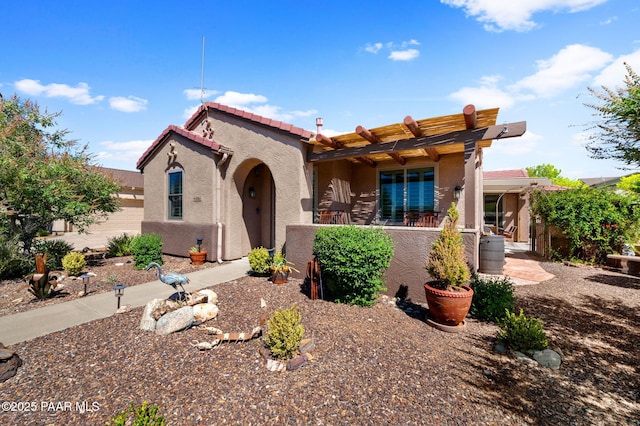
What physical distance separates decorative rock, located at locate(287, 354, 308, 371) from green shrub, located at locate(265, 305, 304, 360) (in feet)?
0.32

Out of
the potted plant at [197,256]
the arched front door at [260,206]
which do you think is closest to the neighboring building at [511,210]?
the arched front door at [260,206]

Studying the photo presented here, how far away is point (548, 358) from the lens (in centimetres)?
362

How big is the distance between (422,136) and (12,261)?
11.7 metres

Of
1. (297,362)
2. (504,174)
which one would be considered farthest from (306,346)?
(504,174)

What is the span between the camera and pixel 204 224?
31.7 feet

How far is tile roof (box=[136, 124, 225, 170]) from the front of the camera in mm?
9165

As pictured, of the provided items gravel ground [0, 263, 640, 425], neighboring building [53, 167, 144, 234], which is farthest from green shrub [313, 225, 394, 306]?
neighboring building [53, 167, 144, 234]

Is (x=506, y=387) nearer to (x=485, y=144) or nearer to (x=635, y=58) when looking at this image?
(x=635, y=58)

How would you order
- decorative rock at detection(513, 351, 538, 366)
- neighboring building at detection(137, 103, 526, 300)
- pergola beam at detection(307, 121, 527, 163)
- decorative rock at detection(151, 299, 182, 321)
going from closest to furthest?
decorative rock at detection(513, 351, 538, 366), decorative rock at detection(151, 299, 182, 321), pergola beam at detection(307, 121, 527, 163), neighboring building at detection(137, 103, 526, 300)

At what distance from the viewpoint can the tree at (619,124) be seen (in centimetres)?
426

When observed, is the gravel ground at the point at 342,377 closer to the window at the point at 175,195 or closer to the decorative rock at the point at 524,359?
the decorative rock at the point at 524,359

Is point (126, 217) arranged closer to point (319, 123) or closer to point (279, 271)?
point (319, 123)

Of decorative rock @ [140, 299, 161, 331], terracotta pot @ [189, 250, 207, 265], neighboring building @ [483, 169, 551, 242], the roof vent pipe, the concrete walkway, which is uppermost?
the roof vent pipe

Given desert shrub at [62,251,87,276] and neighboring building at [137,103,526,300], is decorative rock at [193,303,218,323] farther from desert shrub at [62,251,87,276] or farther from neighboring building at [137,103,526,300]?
desert shrub at [62,251,87,276]
